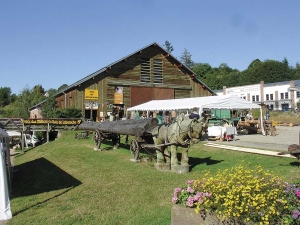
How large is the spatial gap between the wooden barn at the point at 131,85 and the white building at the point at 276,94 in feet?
101

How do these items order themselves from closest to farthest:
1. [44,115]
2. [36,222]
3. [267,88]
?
[36,222], [44,115], [267,88]

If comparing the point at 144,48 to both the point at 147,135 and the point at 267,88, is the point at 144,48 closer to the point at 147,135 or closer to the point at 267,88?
the point at 147,135

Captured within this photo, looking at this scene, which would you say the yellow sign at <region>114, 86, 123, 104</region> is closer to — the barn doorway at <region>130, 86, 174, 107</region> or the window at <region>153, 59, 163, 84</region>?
the barn doorway at <region>130, 86, 174, 107</region>

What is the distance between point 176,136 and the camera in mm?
9586

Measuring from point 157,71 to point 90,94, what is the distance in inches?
346

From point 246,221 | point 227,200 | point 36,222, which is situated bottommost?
point 36,222

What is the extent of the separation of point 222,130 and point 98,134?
721 cm

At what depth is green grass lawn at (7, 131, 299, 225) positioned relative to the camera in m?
6.65

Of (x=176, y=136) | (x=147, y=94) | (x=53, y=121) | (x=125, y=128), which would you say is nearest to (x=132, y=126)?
(x=125, y=128)

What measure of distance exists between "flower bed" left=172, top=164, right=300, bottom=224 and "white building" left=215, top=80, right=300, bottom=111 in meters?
60.4

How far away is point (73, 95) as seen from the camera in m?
31.2

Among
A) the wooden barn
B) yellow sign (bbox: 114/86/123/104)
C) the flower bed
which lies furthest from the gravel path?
the wooden barn

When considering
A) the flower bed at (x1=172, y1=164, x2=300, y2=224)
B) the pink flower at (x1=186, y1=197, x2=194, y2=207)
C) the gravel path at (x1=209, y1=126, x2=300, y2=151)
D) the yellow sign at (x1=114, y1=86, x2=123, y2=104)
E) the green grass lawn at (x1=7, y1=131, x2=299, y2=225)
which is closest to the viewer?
the flower bed at (x1=172, y1=164, x2=300, y2=224)

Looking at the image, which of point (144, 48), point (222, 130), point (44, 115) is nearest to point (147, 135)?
point (222, 130)
